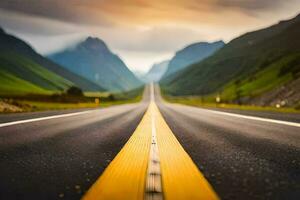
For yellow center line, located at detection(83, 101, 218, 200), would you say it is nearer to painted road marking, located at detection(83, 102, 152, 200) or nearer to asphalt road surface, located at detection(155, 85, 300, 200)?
painted road marking, located at detection(83, 102, 152, 200)

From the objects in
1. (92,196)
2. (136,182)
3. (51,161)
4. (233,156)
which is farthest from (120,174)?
(233,156)

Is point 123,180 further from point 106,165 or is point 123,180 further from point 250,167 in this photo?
point 250,167

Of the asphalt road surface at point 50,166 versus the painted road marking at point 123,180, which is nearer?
the painted road marking at point 123,180

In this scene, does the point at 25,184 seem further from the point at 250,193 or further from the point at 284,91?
the point at 284,91

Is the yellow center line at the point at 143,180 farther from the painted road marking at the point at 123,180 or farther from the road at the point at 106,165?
the road at the point at 106,165

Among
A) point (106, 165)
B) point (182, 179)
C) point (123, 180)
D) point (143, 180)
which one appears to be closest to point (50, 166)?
point (106, 165)

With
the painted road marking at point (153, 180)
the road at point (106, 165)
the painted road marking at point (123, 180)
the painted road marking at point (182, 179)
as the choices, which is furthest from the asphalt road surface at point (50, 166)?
the painted road marking at point (182, 179)

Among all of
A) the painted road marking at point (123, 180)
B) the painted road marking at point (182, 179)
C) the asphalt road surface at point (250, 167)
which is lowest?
the asphalt road surface at point (250, 167)

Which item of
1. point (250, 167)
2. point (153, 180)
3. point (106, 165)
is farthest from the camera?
point (106, 165)

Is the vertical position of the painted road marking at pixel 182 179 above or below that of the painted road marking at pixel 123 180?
below

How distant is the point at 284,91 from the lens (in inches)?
3258

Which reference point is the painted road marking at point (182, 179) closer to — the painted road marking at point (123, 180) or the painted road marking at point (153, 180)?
the painted road marking at point (153, 180)

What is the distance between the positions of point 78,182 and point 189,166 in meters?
1.38

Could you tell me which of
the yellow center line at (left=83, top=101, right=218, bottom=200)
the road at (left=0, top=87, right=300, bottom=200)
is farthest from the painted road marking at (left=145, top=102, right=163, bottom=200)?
the road at (left=0, top=87, right=300, bottom=200)
